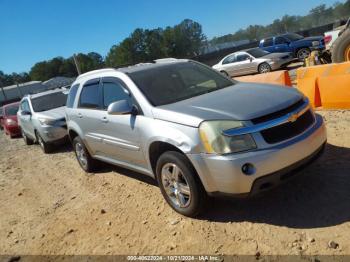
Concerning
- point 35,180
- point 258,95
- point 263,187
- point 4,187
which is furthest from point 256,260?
point 4,187

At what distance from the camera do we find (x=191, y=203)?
13.9 feet

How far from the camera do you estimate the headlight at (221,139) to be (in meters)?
3.71

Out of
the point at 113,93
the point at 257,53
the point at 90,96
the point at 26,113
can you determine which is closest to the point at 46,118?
the point at 26,113

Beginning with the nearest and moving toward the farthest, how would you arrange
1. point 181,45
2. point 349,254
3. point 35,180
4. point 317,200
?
point 349,254, point 317,200, point 35,180, point 181,45

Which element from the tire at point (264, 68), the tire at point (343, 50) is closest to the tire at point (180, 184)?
the tire at point (343, 50)

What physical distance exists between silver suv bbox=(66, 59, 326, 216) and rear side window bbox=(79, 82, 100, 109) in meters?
0.12

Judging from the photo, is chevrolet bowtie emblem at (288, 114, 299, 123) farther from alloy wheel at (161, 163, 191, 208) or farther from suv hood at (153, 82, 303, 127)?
alloy wheel at (161, 163, 191, 208)

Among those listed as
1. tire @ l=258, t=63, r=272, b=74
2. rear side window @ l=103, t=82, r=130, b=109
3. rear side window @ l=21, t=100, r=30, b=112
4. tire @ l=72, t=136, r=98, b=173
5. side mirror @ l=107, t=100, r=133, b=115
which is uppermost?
rear side window @ l=103, t=82, r=130, b=109

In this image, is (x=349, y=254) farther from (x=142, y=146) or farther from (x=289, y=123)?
(x=142, y=146)

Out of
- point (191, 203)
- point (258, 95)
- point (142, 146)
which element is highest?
point (258, 95)

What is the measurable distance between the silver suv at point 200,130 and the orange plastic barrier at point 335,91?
2.79 meters

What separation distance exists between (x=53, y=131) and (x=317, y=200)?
25.6 ft

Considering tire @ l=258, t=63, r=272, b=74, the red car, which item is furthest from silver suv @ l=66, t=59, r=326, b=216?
tire @ l=258, t=63, r=272, b=74

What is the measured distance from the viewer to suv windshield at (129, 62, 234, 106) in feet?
15.9
